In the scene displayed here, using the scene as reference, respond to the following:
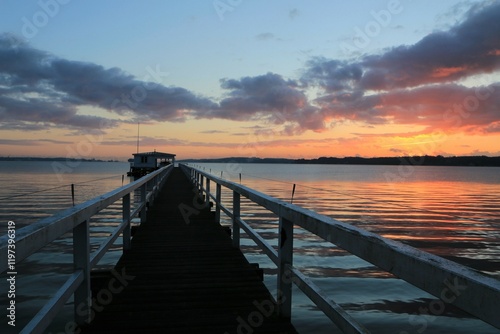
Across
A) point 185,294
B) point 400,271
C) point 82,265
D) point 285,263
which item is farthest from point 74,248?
point 400,271

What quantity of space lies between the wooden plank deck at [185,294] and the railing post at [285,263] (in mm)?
147

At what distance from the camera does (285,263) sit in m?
3.54

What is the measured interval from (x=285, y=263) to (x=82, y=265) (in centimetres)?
176

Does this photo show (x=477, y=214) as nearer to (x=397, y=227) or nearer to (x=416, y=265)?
(x=397, y=227)

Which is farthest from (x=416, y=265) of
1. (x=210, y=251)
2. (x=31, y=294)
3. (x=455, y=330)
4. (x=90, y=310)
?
(x=31, y=294)

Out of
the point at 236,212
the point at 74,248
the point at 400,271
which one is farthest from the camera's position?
the point at 236,212

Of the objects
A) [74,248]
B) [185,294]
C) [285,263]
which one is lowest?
[185,294]

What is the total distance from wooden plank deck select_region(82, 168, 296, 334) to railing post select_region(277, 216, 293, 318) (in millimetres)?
147

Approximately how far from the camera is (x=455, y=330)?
7227mm

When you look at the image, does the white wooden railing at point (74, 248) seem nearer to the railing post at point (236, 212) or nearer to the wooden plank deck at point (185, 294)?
the wooden plank deck at point (185, 294)

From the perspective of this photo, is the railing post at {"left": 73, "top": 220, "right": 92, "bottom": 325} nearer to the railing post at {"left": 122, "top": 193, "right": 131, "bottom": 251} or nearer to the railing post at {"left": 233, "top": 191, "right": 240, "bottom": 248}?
the railing post at {"left": 122, "top": 193, "right": 131, "bottom": 251}

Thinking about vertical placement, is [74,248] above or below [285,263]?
above

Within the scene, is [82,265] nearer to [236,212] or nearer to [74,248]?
[74,248]

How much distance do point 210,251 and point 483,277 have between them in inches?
209
